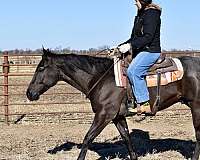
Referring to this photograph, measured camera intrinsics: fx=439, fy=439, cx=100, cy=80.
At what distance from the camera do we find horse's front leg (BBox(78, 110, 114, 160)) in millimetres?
6316

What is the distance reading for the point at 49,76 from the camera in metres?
6.75

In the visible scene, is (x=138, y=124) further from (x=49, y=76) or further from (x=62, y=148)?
(x=49, y=76)

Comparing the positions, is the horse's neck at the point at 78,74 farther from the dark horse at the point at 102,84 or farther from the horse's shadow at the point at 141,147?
the horse's shadow at the point at 141,147

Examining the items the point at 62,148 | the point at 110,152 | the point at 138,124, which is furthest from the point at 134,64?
the point at 138,124

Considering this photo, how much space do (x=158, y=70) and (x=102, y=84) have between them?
887mm

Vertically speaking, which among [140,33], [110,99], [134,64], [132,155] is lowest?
[132,155]

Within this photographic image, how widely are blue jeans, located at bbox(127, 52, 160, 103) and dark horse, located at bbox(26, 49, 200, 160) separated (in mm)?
187

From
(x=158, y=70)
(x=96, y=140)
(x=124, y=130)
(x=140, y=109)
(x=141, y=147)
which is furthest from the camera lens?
(x=96, y=140)

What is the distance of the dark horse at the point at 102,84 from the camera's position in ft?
21.6

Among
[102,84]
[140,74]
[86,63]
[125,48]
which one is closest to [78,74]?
[86,63]

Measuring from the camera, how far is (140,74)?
651 centimetres

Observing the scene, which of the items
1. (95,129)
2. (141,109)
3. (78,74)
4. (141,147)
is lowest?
(141,147)

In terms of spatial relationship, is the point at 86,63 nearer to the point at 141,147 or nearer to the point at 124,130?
the point at 124,130

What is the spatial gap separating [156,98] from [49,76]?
1.67m
